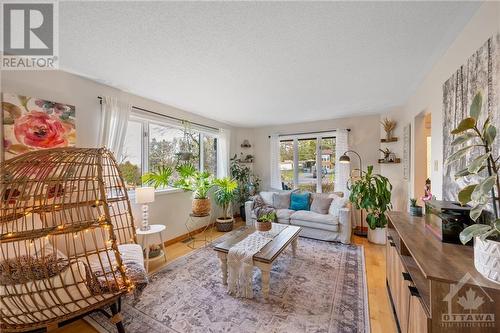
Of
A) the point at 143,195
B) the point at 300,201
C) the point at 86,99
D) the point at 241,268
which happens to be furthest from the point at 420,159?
the point at 86,99

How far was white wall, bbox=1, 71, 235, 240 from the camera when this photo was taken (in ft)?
6.59

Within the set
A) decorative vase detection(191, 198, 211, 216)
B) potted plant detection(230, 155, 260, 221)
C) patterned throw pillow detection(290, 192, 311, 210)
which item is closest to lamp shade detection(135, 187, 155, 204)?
decorative vase detection(191, 198, 211, 216)

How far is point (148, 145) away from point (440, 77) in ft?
12.3

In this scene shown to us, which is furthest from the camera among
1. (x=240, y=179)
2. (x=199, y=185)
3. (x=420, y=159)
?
(x=240, y=179)

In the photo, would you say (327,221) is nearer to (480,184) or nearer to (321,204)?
(321,204)

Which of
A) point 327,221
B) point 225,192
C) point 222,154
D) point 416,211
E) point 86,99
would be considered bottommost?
point 327,221

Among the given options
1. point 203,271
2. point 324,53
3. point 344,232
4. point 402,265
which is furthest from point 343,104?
point 203,271

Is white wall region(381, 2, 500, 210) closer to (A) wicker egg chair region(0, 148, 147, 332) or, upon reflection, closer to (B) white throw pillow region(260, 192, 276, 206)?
(B) white throw pillow region(260, 192, 276, 206)

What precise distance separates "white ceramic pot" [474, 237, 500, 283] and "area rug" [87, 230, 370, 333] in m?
1.17

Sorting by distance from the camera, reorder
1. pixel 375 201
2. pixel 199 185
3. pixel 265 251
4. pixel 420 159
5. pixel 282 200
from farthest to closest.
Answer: pixel 282 200, pixel 199 185, pixel 375 201, pixel 420 159, pixel 265 251

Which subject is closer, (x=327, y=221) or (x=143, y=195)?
(x=143, y=195)

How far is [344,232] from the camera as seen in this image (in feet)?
11.0

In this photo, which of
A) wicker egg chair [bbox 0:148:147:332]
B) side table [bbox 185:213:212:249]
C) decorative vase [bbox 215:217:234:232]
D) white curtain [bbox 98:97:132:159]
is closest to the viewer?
wicker egg chair [bbox 0:148:147:332]

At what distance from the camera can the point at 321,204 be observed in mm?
3801
